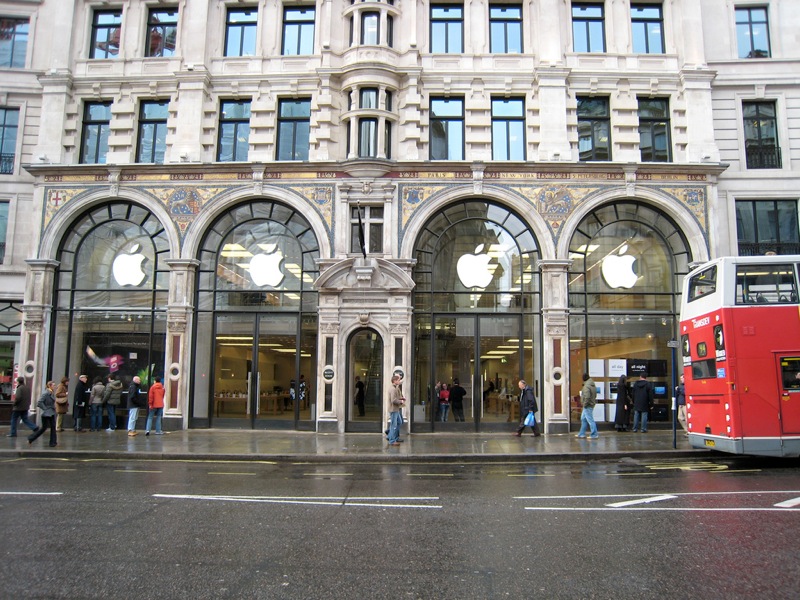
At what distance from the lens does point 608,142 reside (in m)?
22.3

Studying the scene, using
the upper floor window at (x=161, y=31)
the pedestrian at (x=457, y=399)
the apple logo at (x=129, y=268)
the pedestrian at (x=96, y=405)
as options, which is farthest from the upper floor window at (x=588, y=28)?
the pedestrian at (x=96, y=405)

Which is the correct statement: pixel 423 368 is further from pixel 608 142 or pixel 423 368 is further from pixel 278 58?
pixel 278 58

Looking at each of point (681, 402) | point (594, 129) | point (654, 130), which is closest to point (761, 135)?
point (654, 130)

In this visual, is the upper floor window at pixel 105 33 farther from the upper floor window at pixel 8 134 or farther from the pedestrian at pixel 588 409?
the pedestrian at pixel 588 409

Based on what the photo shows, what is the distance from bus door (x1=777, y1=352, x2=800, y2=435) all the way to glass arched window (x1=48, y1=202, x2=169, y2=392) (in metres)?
18.3

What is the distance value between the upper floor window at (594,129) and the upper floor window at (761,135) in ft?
16.3

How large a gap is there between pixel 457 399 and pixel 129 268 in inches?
489

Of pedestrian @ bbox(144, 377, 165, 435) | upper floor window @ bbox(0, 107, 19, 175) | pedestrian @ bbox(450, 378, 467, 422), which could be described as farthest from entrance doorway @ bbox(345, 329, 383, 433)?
upper floor window @ bbox(0, 107, 19, 175)

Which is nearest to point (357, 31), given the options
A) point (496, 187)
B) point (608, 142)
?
point (496, 187)

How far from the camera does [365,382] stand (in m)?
21.3

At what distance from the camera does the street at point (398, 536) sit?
568 centimetres

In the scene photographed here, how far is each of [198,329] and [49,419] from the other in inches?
231

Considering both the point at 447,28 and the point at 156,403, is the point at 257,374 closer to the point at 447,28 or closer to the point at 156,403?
the point at 156,403

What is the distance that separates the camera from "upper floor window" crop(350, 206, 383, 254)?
21.7m
